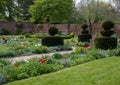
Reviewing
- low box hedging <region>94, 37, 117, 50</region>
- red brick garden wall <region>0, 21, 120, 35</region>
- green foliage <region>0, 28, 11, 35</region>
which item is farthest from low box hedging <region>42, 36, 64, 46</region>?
green foliage <region>0, 28, 11, 35</region>

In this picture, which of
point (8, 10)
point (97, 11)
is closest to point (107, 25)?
point (97, 11)

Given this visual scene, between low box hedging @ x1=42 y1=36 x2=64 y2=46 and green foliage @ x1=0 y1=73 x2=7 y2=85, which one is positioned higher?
green foliage @ x1=0 y1=73 x2=7 y2=85

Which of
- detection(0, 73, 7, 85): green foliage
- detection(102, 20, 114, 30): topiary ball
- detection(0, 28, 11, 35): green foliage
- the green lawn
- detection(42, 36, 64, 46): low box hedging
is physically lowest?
detection(0, 28, 11, 35): green foliage

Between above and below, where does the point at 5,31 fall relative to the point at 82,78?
below

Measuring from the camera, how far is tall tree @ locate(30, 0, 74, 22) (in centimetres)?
4288

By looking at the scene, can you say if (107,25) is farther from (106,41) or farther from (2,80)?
(2,80)

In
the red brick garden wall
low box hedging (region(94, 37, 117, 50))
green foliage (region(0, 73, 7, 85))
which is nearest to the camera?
green foliage (region(0, 73, 7, 85))

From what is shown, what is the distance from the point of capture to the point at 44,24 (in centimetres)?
4188

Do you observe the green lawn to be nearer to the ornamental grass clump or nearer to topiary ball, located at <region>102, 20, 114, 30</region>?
the ornamental grass clump

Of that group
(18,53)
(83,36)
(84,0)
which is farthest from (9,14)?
(18,53)

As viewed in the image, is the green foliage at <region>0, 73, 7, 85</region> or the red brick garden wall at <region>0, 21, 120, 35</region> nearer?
the green foliage at <region>0, 73, 7, 85</region>

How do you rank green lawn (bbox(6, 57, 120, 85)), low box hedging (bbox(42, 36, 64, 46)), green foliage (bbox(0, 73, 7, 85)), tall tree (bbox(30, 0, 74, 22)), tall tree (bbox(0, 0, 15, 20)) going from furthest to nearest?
tall tree (bbox(0, 0, 15, 20)) < tall tree (bbox(30, 0, 74, 22)) < low box hedging (bbox(42, 36, 64, 46)) < green foliage (bbox(0, 73, 7, 85)) < green lawn (bbox(6, 57, 120, 85))

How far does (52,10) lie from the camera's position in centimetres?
4272

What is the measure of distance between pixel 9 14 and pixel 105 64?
4408cm
